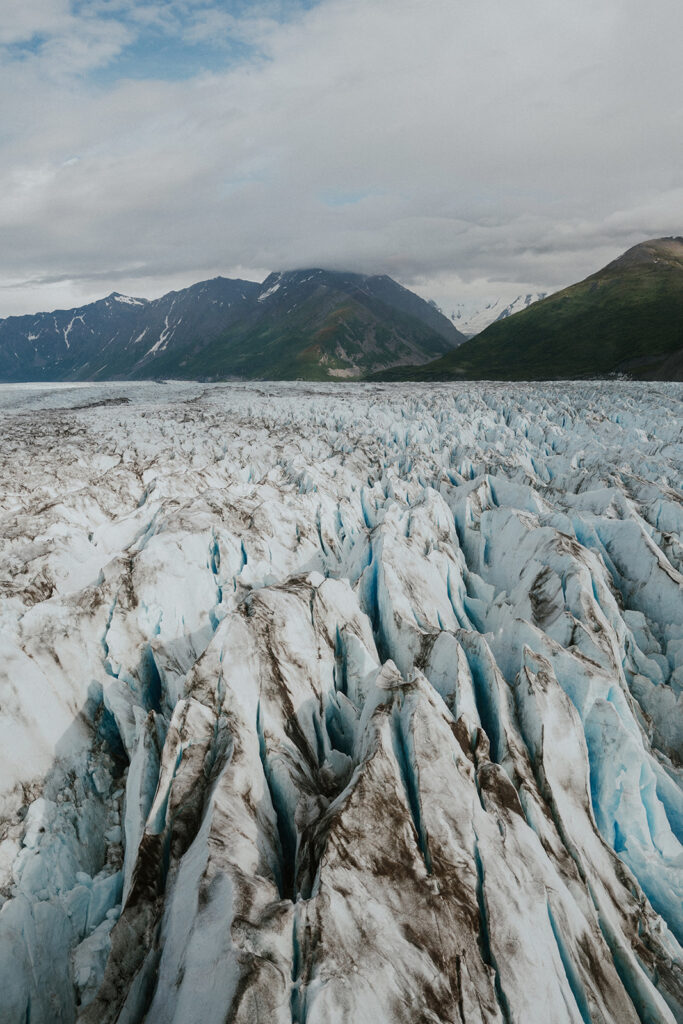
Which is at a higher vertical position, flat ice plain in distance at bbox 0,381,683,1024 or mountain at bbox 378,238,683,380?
mountain at bbox 378,238,683,380

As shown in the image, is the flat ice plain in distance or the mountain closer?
the flat ice plain in distance

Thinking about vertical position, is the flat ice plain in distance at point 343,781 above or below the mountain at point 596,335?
below

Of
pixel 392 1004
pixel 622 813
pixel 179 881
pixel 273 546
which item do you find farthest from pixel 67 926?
pixel 273 546

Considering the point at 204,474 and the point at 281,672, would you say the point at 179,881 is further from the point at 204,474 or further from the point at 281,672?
the point at 204,474

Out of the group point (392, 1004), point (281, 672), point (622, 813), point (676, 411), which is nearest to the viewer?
point (392, 1004)
